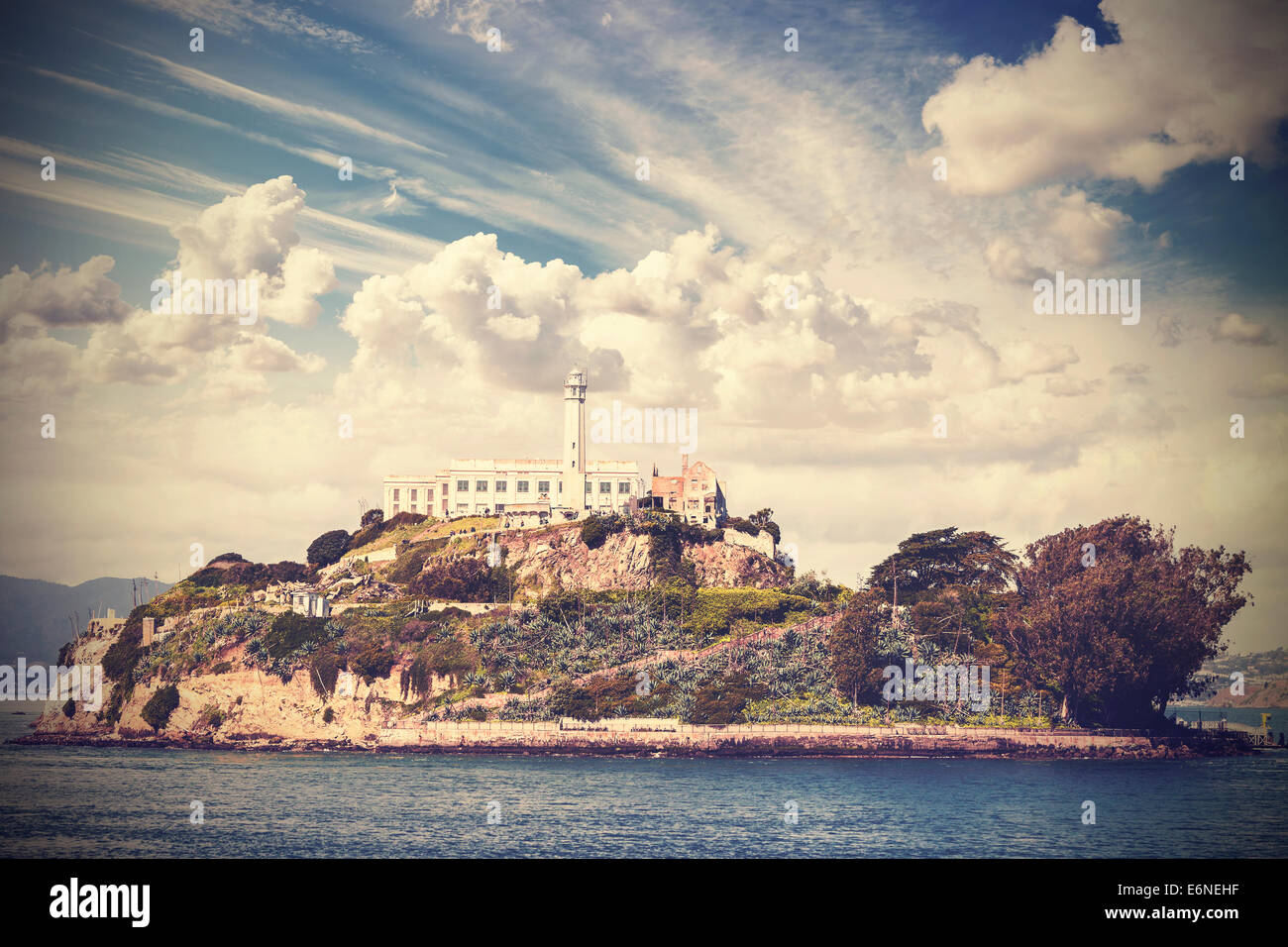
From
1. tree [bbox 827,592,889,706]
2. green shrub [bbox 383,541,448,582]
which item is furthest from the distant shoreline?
green shrub [bbox 383,541,448,582]

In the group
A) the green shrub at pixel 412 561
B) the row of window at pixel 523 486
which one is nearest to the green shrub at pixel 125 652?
the green shrub at pixel 412 561

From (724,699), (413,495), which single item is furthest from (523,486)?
(724,699)

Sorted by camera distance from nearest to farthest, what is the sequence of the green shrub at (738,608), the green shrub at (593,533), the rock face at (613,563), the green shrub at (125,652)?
1. the green shrub at (738,608)
2. the green shrub at (125,652)
3. the rock face at (613,563)
4. the green shrub at (593,533)

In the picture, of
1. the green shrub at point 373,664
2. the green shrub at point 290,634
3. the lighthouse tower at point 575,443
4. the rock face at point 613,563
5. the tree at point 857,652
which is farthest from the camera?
the lighthouse tower at point 575,443

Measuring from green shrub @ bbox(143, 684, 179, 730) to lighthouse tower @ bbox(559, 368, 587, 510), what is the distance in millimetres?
44390

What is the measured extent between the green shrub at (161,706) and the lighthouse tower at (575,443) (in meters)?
44.4

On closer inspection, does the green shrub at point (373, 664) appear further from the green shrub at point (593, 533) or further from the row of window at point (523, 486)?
the row of window at point (523, 486)

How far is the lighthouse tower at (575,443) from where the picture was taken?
380ft

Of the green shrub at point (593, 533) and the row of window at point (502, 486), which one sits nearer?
the green shrub at point (593, 533)

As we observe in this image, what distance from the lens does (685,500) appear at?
11706 centimetres

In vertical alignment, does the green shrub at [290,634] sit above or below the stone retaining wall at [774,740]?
above
